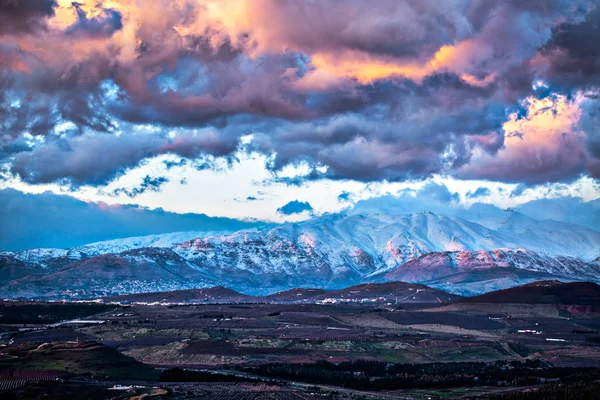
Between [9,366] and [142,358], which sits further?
[142,358]

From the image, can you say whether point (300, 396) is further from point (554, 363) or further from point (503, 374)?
point (554, 363)

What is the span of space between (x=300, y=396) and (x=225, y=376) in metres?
31.3

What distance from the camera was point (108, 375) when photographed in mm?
159500

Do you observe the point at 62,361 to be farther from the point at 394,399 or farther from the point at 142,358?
the point at 394,399

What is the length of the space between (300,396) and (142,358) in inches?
2883

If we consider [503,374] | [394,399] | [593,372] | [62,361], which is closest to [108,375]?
[62,361]

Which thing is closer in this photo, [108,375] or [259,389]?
[259,389]

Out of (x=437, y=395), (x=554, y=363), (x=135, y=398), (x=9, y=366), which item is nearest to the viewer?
(x=135, y=398)

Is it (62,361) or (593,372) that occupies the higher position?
(62,361)

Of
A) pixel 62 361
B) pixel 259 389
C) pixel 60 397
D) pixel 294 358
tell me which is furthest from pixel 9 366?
pixel 294 358

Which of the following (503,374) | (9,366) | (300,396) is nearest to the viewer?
(300,396)

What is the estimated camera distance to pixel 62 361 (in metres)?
168

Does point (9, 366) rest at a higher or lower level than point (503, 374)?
higher

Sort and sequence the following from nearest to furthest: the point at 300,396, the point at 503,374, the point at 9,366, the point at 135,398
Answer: the point at 135,398 → the point at 300,396 → the point at 9,366 → the point at 503,374
